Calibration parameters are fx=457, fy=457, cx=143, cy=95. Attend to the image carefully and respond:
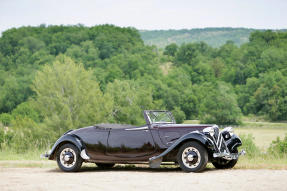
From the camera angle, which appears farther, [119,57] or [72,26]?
[72,26]

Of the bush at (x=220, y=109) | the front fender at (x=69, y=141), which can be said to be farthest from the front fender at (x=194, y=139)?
the bush at (x=220, y=109)

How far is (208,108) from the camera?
109688mm

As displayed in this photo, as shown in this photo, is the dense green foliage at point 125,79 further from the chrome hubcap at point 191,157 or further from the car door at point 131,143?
the chrome hubcap at point 191,157

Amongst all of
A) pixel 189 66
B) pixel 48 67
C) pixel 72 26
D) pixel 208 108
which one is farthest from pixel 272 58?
pixel 48 67

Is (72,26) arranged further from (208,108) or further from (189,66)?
(208,108)

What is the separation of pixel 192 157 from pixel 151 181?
158 cm

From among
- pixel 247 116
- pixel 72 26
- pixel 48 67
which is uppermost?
pixel 72 26

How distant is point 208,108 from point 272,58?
127 feet

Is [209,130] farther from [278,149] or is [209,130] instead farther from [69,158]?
[278,149]

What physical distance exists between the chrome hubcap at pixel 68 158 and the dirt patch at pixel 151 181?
1038 mm

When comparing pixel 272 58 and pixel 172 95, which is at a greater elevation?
pixel 272 58

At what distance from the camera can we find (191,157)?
942 centimetres

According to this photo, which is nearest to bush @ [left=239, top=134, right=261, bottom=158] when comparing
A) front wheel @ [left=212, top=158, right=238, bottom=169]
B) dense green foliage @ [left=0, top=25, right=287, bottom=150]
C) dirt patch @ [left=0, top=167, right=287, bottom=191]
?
front wheel @ [left=212, top=158, right=238, bottom=169]

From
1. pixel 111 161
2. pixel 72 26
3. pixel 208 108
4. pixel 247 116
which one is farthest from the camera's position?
pixel 72 26
